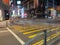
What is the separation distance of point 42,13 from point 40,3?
64.8 ft

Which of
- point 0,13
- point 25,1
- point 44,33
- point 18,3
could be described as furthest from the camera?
point 25,1

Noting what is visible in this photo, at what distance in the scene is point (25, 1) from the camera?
149500 mm

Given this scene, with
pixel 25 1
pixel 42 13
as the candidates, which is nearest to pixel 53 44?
pixel 42 13

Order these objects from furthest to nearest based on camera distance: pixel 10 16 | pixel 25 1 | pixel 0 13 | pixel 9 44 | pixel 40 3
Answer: pixel 25 1 < pixel 40 3 < pixel 10 16 < pixel 0 13 < pixel 9 44

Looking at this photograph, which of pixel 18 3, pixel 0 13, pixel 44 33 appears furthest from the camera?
pixel 18 3

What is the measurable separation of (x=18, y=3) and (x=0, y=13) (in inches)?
3422

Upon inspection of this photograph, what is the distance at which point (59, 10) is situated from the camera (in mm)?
96562

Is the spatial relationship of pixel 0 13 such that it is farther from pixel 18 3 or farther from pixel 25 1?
pixel 25 1

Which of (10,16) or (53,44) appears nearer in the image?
(53,44)

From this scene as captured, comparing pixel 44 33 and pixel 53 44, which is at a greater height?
pixel 44 33

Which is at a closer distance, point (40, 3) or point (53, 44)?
point (53, 44)

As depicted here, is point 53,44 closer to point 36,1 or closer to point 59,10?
point 59,10

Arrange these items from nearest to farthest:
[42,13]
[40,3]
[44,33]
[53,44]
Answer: [44,33]
[53,44]
[42,13]
[40,3]

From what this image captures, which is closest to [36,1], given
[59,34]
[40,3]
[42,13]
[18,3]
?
[40,3]
